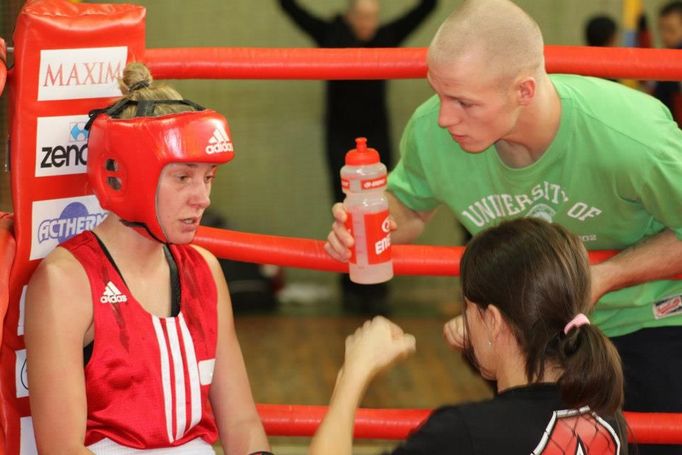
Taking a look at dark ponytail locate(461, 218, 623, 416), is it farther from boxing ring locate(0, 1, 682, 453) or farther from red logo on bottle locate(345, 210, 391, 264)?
boxing ring locate(0, 1, 682, 453)

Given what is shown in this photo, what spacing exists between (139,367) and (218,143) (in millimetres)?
462

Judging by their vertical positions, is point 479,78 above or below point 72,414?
above

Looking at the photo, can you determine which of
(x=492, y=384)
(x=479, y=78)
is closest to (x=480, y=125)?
(x=479, y=78)

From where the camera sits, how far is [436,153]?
272cm

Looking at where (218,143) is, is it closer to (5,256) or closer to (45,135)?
(45,135)

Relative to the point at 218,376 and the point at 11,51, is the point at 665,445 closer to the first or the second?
the point at 218,376

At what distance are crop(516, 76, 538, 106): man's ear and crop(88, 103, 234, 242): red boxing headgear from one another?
687mm

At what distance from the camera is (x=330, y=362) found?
5371 millimetres

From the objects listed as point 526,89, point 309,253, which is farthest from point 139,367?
point 526,89

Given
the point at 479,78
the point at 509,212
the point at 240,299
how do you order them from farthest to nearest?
the point at 240,299 < the point at 509,212 < the point at 479,78

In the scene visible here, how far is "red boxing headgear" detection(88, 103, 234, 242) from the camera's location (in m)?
2.17

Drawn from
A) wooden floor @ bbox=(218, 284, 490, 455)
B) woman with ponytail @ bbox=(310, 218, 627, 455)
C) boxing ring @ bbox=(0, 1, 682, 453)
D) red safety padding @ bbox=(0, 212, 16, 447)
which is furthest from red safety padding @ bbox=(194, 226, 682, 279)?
wooden floor @ bbox=(218, 284, 490, 455)

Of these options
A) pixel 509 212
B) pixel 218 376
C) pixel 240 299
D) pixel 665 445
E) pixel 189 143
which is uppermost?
pixel 189 143

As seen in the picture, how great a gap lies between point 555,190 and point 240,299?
11.9ft
